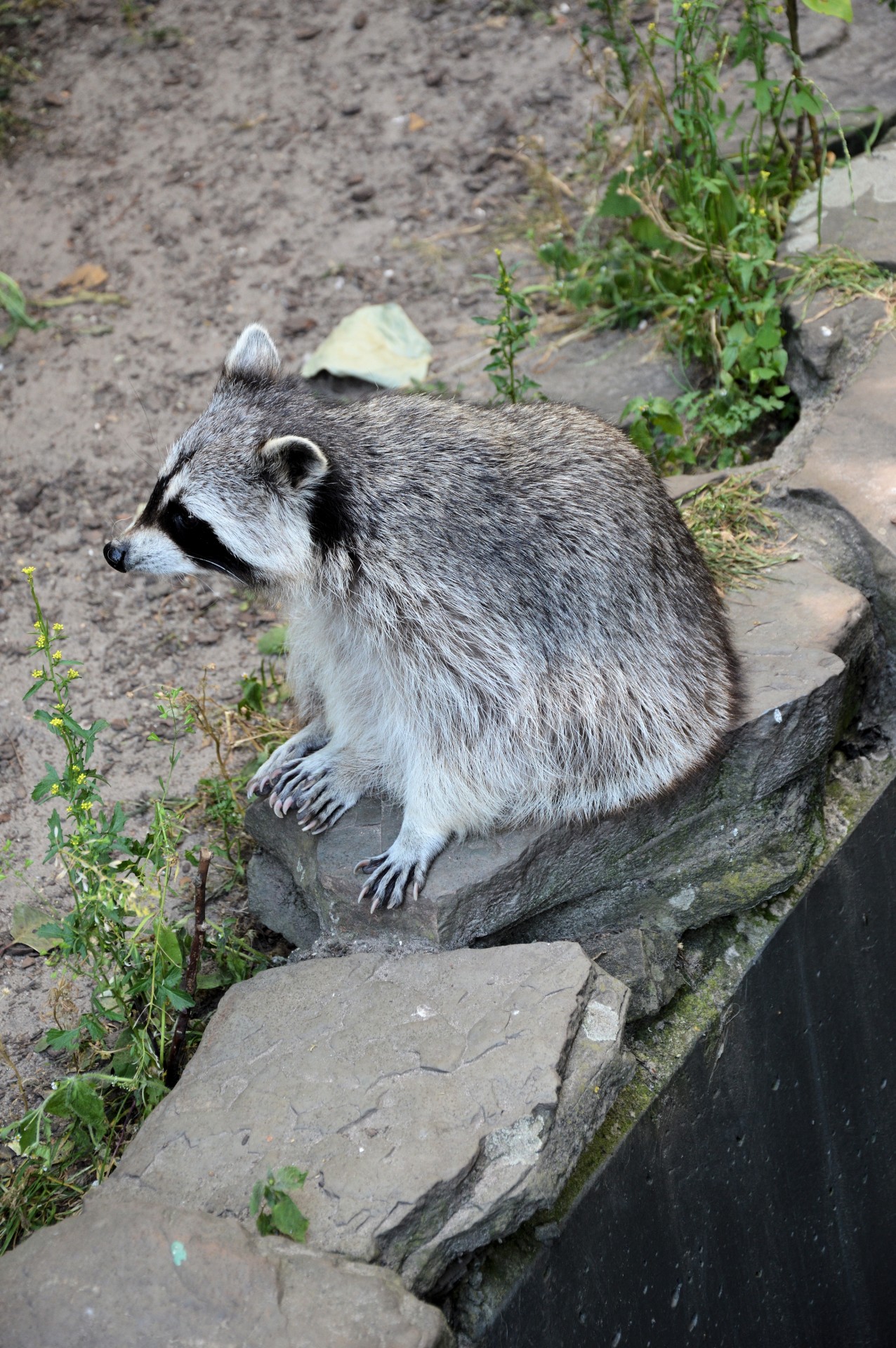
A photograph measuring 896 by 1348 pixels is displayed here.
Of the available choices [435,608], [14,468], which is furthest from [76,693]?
[435,608]

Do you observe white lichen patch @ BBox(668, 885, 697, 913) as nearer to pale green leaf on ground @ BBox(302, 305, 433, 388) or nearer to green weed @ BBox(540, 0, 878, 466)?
green weed @ BBox(540, 0, 878, 466)

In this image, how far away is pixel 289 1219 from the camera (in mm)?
1995

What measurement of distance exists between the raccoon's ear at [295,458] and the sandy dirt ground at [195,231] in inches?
49.9

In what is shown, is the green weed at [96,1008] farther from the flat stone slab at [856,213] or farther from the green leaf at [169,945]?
the flat stone slab at [856,213]

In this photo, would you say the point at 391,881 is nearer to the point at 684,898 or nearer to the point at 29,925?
the point at 684,898

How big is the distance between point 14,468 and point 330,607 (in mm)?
2277

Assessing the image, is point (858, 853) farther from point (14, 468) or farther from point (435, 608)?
point (14, 468)

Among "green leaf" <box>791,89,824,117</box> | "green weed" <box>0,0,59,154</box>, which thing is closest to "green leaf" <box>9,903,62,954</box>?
"green leaf" <box>791,89,824,117</box>

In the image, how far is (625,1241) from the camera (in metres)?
2.44

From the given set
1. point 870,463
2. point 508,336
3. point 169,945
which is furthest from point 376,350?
point 169,945

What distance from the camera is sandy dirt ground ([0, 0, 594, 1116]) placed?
4.02 metres

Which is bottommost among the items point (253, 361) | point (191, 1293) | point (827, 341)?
point (191, 1293)

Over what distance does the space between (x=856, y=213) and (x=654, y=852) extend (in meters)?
2.47

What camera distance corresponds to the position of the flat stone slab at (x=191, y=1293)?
6.10 ft
